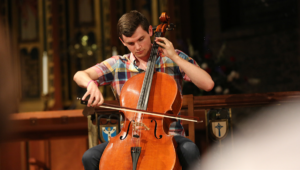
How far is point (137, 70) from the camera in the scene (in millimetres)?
1742

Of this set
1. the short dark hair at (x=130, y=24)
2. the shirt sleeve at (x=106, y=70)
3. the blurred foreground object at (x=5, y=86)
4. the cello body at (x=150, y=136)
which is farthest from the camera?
the shirt sleeve at (x=106, y=70)

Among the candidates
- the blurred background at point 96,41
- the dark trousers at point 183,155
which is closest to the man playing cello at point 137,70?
the dark trousers at point 183,155

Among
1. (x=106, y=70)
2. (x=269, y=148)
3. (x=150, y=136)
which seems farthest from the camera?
(x=269, y=148)

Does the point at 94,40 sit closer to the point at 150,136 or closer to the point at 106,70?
the point at 106,70

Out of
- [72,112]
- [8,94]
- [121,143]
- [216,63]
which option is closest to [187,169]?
[121,143]

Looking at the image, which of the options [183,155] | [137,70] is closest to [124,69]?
[137,70]

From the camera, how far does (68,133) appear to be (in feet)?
6.72

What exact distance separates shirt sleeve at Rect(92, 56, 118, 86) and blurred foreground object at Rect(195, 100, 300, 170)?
83 cm

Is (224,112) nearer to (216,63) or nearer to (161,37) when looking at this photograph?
(161,37)

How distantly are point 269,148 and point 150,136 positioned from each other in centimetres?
96

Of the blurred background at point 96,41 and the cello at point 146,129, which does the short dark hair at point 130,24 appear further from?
the blurred background at point 96,41

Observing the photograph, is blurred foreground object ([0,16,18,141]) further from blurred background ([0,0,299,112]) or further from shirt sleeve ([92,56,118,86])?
blurred background ([0,0,299,112])

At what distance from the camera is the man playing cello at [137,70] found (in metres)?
1.44

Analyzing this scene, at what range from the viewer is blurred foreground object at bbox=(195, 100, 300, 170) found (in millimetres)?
1838
